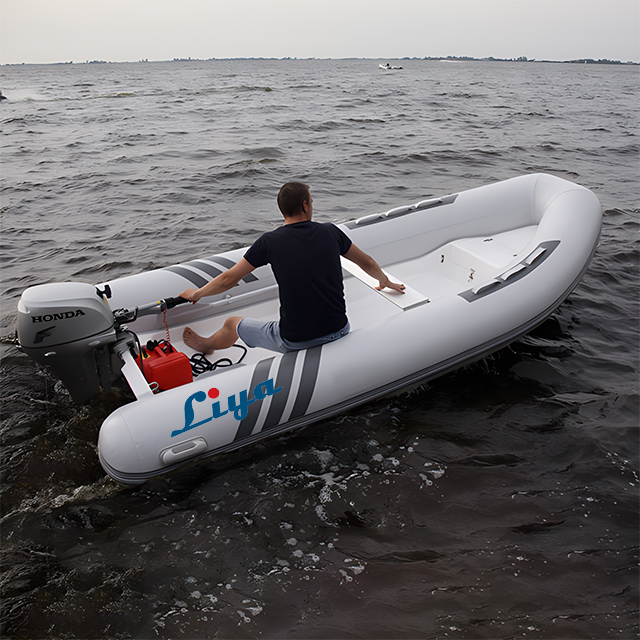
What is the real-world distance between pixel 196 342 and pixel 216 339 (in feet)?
0.47

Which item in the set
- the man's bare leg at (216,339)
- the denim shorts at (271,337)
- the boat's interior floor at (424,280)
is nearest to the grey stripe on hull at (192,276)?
the boat's interior floor at (424,280)

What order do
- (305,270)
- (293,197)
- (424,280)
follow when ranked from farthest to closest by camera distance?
1. (424,280)
2. (305,270)
3. (293,197)

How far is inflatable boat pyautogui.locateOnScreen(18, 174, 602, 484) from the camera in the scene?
237 cm

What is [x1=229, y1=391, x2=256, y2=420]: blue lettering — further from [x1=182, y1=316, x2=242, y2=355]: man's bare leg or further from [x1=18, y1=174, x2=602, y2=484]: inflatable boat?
[x1=182, y1=316, x2=242, y2=355]: man's bare leg

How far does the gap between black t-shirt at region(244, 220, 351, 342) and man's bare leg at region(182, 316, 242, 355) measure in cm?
45

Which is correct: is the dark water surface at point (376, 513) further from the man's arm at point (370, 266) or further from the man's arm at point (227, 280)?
the man's arm at point (227, 280)

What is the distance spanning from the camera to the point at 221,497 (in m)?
2.49

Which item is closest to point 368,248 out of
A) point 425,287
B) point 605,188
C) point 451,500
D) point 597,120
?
point 425,287

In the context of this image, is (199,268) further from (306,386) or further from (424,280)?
(424,280)

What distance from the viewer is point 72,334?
241 cm

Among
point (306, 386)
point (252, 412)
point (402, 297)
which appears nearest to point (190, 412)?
point (252, 412)

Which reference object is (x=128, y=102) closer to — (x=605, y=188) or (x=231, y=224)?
(x=231, y=224)

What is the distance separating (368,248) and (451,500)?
2.20 meters

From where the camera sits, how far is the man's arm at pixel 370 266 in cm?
274
